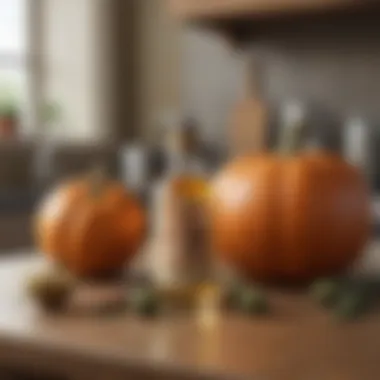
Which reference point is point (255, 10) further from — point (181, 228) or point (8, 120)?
point (181, 228)

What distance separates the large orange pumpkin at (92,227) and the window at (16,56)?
2378 millimetres

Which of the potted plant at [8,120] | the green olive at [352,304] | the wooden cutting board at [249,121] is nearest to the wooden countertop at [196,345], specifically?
the green olive at [352,304]

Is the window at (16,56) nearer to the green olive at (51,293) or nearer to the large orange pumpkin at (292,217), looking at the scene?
the large orange pumpkin at (292,217)

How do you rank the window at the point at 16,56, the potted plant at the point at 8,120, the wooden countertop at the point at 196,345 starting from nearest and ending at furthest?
the wooden countertop at the point at 196,345
the potted plant at the point at 8,120
the window at the point at 16,56

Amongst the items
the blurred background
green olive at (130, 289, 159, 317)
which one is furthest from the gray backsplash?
green olive at (130, 289, 159, 317)

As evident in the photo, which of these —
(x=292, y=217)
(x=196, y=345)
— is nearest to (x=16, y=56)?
(x=292, y=217)

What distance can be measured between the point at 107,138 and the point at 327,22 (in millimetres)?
951

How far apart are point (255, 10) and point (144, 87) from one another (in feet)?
3.06

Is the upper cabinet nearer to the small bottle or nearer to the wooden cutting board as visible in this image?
the wooden cutting board

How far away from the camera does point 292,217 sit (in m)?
1.23

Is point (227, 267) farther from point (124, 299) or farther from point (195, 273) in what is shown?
point (124, 299)

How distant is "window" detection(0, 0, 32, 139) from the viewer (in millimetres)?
3672

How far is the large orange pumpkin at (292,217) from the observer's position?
1231 millimetres

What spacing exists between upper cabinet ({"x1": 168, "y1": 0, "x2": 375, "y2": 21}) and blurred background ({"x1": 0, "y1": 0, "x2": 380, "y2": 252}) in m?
0.22
